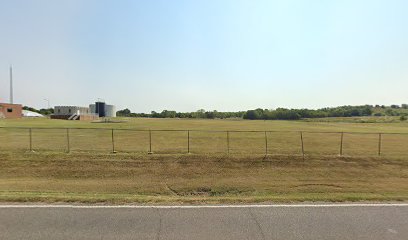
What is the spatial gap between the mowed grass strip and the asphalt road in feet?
2.65

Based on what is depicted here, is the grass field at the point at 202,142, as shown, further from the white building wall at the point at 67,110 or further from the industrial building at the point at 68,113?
the white building wall at the point at 67,110

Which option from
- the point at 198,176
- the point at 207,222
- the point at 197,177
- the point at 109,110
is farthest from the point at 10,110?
the point at 207,222

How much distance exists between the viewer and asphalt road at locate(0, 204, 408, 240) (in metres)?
5.12

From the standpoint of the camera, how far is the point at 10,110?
71.3m

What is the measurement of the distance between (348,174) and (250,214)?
9.99 meters

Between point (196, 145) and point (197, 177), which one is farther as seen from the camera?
point (196, 145)

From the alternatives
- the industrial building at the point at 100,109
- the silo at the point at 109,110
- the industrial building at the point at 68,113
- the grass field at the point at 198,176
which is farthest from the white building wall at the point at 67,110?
the grass field at the point at 198,176

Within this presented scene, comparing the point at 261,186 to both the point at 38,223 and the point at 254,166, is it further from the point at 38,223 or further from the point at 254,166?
the point at 38,223

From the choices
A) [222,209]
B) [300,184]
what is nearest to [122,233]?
[222,209]

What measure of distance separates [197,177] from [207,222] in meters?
7.28

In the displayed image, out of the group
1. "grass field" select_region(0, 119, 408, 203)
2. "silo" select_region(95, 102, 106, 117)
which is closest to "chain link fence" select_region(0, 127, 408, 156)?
"grass field" select_region(0, 119, 408, 203)

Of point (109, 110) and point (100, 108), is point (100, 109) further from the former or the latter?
point (109, 110)

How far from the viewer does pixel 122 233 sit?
5.14m

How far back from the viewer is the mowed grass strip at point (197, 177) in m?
9.15
